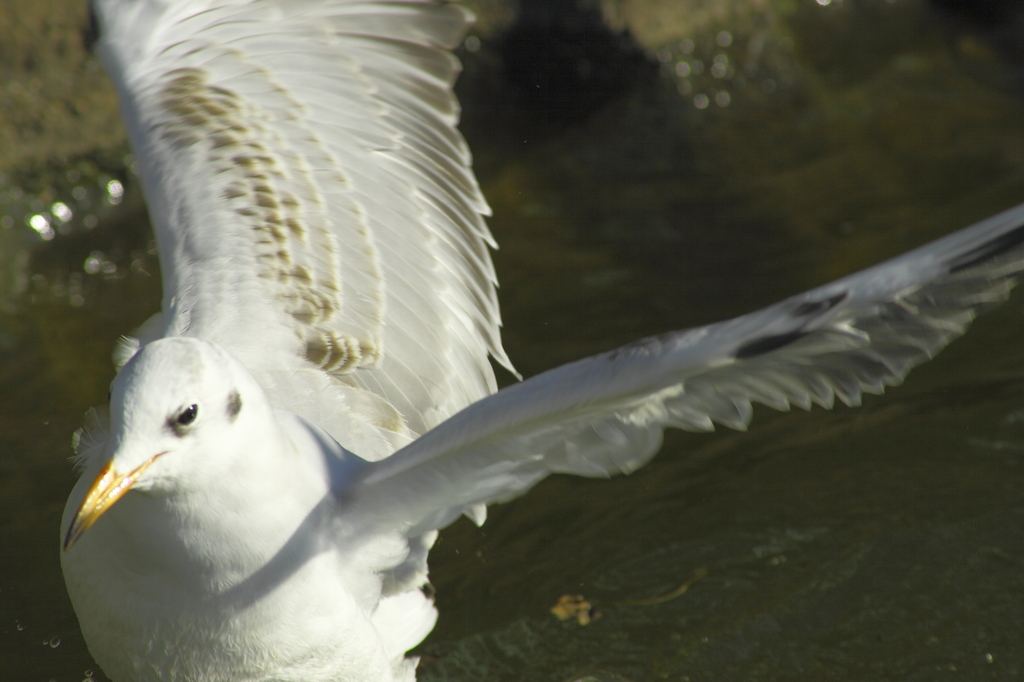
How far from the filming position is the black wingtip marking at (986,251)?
1.92m

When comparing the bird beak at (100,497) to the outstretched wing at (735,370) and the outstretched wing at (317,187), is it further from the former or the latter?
the outstretched wing at (317,187)

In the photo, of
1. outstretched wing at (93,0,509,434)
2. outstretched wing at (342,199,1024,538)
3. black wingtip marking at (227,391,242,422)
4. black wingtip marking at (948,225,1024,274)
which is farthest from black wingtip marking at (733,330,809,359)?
outstretched wing at (93,0,509,434)

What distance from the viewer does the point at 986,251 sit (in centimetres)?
193

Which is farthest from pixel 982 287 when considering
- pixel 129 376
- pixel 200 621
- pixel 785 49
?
pixel 785 49

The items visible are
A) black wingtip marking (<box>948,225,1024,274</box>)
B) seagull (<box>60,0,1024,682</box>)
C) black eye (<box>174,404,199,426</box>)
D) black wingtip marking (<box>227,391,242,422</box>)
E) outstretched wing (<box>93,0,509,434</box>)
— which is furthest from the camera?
outstretched wing (<box>93,0,509,434</box>)

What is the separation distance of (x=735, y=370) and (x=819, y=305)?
210 mm

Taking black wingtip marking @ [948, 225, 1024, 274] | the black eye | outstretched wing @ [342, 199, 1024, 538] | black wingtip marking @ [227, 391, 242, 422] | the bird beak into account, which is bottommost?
the bird beak

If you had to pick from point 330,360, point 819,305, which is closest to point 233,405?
point 330,360

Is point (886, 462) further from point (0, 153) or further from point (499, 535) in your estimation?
point (0, 153)

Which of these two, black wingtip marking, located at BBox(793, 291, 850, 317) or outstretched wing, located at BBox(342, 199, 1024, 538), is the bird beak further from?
black wingtip marking, located at BBox(793, 291, 850, 317)

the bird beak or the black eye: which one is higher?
the black eye

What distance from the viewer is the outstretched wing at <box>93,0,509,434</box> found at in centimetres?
329

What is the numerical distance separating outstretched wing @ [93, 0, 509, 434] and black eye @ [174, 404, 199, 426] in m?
0.87

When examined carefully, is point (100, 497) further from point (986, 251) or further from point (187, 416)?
point (986, 251)
